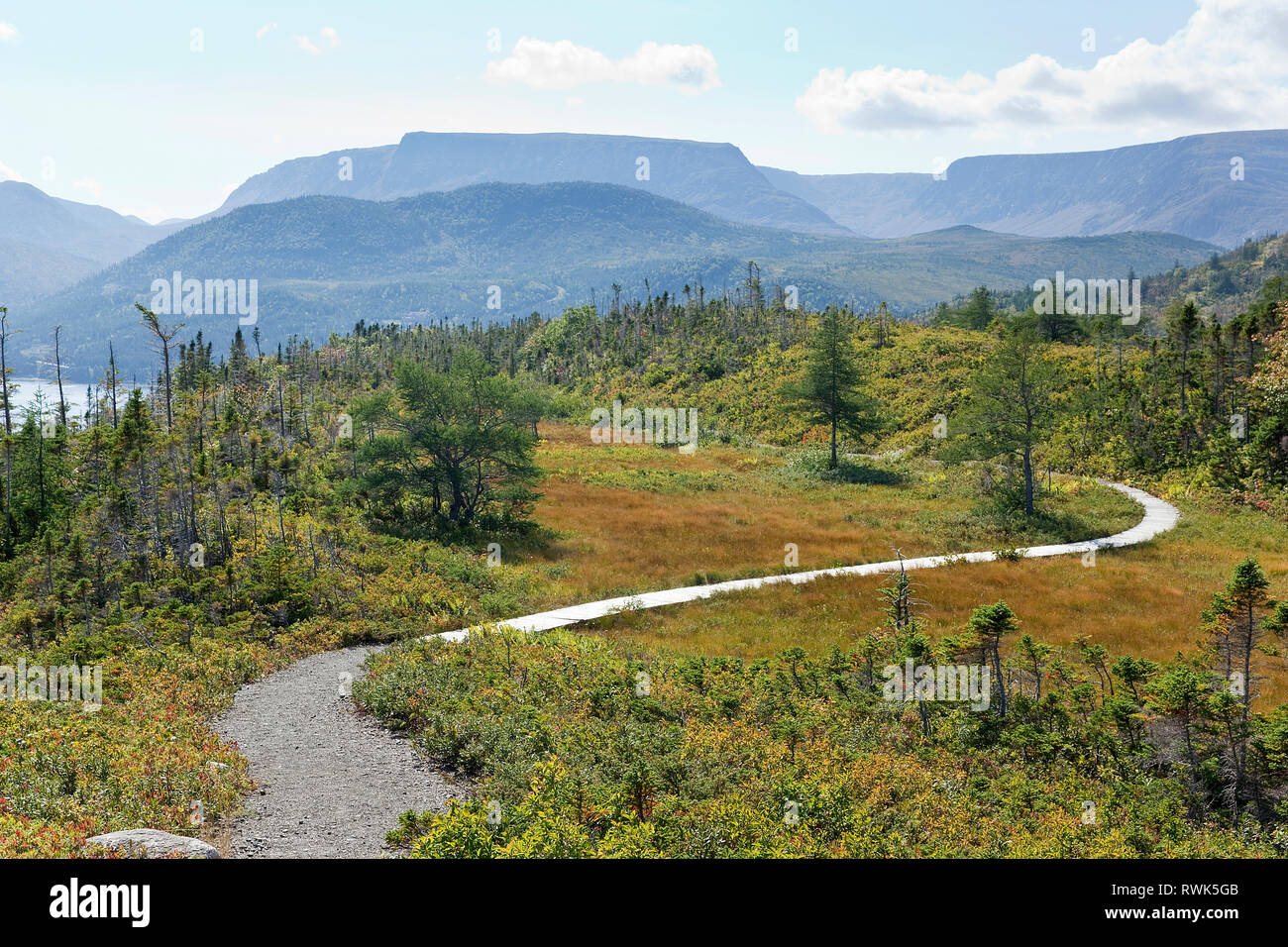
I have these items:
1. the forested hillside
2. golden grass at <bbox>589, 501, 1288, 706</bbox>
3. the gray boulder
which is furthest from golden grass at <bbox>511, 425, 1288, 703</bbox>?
the gray boulder

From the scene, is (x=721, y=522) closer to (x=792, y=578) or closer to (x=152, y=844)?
(x=792, y=578)

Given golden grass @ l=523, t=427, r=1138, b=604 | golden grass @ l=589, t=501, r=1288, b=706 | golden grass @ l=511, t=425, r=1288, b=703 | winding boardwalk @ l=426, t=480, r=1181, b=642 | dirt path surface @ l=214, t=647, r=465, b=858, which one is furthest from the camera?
golden grass @ l=523, t=427, r=1138, b=604

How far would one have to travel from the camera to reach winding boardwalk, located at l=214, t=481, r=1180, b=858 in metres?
10.3

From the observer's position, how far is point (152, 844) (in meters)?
8.18

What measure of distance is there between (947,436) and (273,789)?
6223 cm

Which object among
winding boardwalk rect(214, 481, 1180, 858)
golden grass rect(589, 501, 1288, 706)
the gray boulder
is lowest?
golden grass rect(589, 501, 1288, 706)

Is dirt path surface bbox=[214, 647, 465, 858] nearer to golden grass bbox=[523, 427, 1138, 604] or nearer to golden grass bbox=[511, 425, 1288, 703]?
golden grass bbox=[511, 425, 1288, 703]

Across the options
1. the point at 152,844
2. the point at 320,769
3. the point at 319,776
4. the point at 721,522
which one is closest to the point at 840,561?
the point at 721,522

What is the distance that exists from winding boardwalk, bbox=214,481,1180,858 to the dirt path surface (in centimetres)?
1

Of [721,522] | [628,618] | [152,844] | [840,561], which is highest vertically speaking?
[152,844]

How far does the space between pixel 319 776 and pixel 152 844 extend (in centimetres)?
480

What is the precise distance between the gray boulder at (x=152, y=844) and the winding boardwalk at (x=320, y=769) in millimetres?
1378
